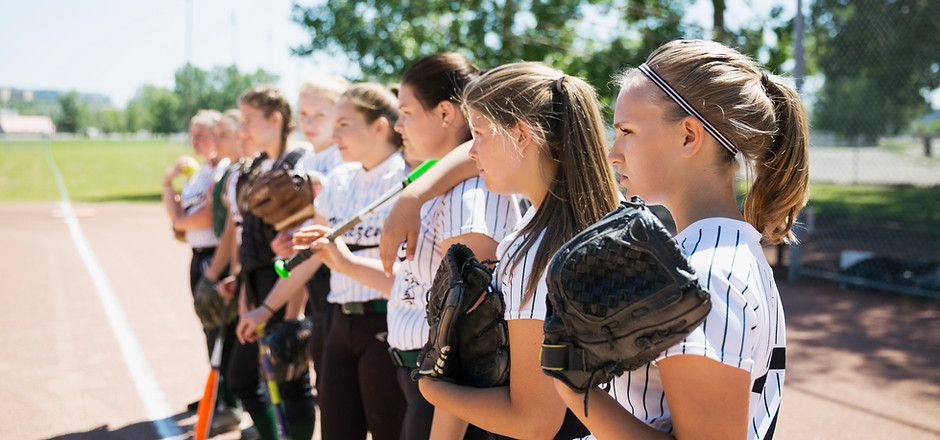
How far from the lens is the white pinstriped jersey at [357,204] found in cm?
313

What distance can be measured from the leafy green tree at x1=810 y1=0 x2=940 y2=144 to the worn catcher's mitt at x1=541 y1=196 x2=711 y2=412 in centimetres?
1039

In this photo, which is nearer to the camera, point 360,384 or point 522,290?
point 522,290

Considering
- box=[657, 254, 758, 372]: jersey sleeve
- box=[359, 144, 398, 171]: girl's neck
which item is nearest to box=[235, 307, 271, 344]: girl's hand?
box=[359, 144, 398, 171]: girl's neck

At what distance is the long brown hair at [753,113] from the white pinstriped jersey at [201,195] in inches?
178

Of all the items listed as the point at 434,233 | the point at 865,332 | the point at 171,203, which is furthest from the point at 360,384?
the point at 865,332

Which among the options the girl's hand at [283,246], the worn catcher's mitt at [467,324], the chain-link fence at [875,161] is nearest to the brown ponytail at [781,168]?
the worn catcher's mitt at [467,324]

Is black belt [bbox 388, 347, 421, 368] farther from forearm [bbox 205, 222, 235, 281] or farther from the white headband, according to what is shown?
forearm [bbox 205, 222, 235, 281]

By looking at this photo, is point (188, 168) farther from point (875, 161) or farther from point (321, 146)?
point (875, 161)

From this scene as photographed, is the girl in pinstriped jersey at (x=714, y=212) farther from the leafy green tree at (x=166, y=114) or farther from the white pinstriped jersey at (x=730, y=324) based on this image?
the leafy green tree at (x=166, y=114)

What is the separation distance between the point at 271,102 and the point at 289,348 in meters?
1.64

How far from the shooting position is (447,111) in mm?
2670

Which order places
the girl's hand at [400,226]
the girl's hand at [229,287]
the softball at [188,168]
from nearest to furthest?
the girl's hand at [400,226] < the girl's hand at [229,287] < the softball at [188,168]

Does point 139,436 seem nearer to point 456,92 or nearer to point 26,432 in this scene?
point 26,432

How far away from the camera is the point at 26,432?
16.3 ft
